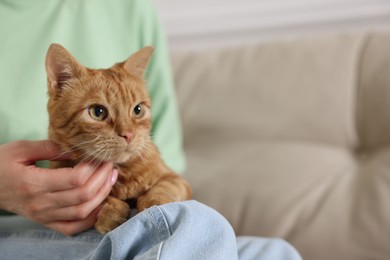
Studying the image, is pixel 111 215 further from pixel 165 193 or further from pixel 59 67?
pixel 59 67

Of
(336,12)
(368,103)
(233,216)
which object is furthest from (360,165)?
(336,12)

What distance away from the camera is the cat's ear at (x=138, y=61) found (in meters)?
0.81

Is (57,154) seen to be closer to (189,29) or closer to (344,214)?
(344,214)

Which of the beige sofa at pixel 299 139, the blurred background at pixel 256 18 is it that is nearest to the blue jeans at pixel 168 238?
the beige sofa at pixel 299 139

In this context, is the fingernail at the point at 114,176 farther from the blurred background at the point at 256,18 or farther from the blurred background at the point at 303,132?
the blurred background at the point at 256,18

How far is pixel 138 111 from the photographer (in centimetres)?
77

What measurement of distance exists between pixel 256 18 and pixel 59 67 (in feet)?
3.44

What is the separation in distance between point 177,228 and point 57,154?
0.80ft

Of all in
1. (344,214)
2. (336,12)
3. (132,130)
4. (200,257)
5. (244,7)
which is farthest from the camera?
(244,7)

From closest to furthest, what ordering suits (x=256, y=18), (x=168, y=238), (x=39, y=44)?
(x=168, y=238) → (x=39, y=44) → (x=256, y=18)

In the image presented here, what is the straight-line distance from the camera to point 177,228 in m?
0.64

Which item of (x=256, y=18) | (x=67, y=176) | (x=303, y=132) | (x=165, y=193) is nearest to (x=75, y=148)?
(x=67, y=176)

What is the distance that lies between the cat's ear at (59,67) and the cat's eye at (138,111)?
0.32 feet

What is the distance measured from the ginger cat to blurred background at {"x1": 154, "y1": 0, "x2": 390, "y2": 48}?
0.96 m
